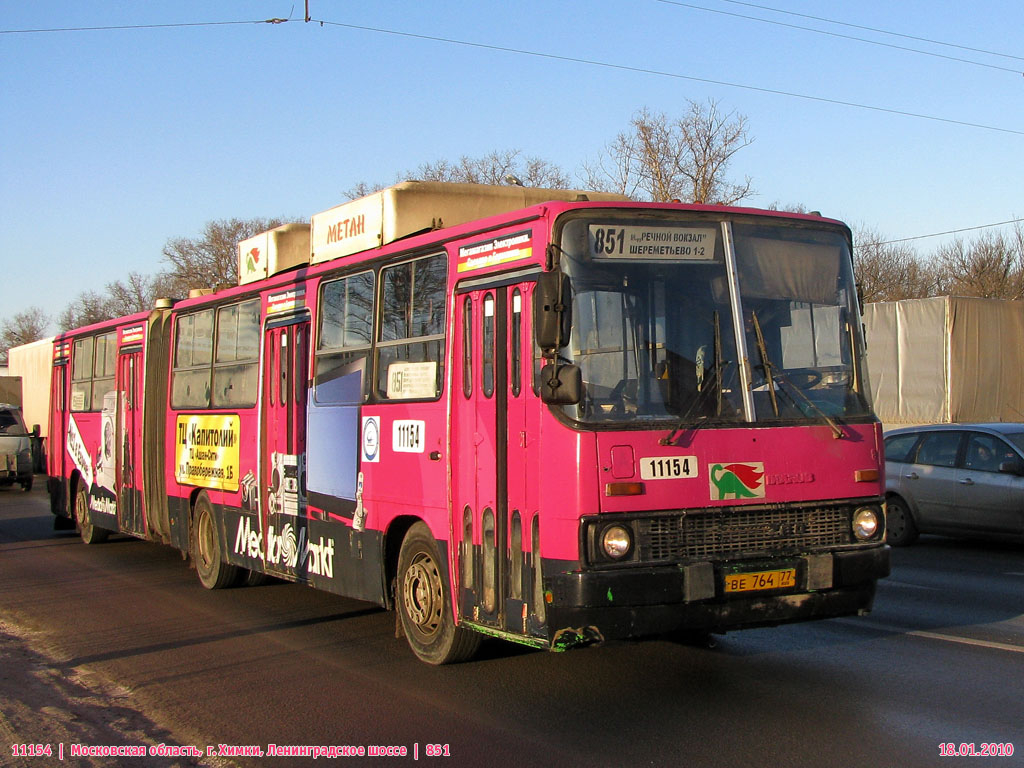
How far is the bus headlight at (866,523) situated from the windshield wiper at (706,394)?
1191 millimetres

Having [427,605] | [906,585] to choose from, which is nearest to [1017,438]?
[906,585]

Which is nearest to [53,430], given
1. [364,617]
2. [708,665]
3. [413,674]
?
[364,617]

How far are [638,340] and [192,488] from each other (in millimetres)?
7659

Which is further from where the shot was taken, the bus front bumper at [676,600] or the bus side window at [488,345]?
the bus side window at [488,345]

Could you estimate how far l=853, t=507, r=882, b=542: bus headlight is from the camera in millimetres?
6922

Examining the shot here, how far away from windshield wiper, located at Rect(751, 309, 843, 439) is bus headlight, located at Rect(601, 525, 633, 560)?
4.17ft

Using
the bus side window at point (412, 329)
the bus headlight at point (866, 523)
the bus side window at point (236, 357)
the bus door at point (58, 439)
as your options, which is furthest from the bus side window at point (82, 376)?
the bus headlight at point (866, 523)

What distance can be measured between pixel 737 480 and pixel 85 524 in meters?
12.6

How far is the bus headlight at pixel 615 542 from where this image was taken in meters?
6.27

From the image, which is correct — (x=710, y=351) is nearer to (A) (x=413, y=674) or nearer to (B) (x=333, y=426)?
(A) (x=413, y=674)

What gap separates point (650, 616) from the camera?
630 centimetres

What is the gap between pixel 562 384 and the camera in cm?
621

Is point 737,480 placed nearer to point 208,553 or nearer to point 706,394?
point 706,394

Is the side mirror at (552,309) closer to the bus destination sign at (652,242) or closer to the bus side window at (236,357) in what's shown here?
the bus destination sign at (652,242)
